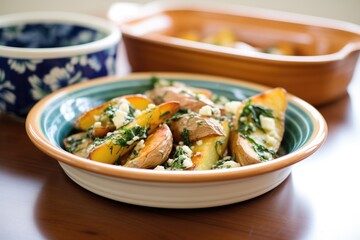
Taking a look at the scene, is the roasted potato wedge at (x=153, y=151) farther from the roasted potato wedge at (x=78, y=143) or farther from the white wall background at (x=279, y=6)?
the white wall background at (x=279, y=6)

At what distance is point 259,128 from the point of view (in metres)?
0.95

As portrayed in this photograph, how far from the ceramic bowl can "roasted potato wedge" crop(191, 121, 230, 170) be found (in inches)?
2.6

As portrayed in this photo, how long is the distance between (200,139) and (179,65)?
1.58ft

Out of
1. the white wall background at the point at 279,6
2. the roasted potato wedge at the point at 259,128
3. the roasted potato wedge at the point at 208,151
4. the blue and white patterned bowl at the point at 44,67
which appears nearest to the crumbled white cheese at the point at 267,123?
the roasted potato wedge at the point at 259,128

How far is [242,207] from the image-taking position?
810mm

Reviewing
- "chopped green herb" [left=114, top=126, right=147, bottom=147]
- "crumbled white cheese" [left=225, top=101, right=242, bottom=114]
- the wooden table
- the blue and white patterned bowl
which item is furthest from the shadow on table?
the blue and white patterned bowl

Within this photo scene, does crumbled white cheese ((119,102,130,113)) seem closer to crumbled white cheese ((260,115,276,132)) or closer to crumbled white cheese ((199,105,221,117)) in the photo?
crumbled white cheese ((199,105,221,117))

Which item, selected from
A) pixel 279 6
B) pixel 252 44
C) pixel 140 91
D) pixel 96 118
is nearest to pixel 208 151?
pixel 96 118

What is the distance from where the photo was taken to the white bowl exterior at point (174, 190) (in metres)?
0.74

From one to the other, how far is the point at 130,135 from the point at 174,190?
0.14 m

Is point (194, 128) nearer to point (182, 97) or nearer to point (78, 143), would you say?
point (182, 97)

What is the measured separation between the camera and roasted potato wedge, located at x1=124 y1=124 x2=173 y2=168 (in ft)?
2.56

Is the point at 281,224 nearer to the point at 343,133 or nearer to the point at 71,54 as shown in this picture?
the point at 343,133

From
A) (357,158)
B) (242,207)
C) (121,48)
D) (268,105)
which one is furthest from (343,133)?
(121,48)
